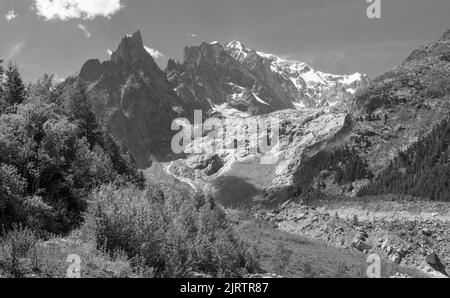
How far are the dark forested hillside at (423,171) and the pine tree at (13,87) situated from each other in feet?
287

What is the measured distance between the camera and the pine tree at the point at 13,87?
1366 inches

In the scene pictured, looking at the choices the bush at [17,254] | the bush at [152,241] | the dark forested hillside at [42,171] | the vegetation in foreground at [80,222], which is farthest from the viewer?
the dark forested hillside at [42,171]

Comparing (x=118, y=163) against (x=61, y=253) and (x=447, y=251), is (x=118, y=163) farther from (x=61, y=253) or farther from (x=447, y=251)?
(x=61, y=253)

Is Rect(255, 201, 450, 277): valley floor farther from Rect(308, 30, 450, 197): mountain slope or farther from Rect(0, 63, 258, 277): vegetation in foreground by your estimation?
Rect(308, 30, 450, 197): mountain slope

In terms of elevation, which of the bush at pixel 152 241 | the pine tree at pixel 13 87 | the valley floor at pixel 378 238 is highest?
the pine tree at pixel 13 87

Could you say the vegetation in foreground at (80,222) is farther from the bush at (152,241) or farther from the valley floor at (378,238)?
the valley floor at (378,238)

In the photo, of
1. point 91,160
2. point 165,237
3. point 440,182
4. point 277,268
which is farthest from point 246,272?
point 440,182

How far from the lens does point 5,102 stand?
3366cm

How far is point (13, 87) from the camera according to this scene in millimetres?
36031

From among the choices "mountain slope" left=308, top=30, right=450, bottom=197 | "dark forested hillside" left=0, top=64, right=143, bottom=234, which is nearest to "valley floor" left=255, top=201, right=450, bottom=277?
"dark forested hillside" left=0, top=64, right=143, bottom=234

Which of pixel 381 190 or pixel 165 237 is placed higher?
pixel 165 237

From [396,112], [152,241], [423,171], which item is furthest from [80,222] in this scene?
[396,112]

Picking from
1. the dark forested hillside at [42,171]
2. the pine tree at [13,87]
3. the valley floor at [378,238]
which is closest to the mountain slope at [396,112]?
the valley floor at [378,238]

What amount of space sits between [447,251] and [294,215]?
47.0 ft
